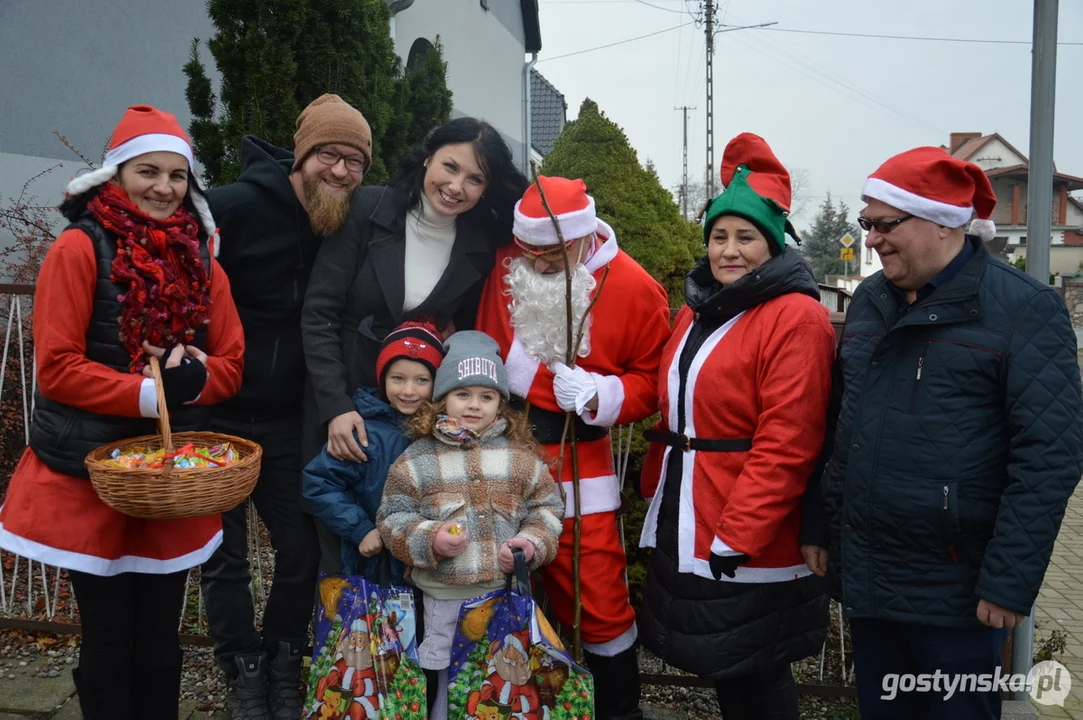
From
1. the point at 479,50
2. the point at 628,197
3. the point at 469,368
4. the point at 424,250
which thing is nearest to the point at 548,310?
the point at 469,368

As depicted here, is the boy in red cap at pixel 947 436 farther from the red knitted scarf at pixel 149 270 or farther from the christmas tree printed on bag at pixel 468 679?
the red knitted scarf at pixel 149 270

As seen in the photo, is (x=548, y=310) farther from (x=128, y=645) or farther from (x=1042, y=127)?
(x=1042, y=127)

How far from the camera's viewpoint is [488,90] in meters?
16.5

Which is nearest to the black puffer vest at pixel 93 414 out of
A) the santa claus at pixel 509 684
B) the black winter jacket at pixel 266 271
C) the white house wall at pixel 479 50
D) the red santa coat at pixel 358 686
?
the black winter jacket at pixel 266 271

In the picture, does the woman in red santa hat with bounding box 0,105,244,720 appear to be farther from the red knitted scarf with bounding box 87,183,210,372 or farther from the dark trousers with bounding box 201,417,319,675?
the dark trousers with bounding box 201,417,319,675

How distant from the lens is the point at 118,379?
2307 mm

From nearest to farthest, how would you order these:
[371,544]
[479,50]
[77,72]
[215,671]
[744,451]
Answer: [744,451]
[371,544]
[215,671]
[77,72]
[479,50]

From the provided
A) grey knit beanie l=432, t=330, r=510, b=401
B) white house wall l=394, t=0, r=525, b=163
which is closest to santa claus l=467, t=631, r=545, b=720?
grey knit beanie l=432, t=330, r=510, b=401

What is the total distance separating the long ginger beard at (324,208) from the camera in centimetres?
285

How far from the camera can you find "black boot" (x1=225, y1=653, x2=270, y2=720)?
306 cm

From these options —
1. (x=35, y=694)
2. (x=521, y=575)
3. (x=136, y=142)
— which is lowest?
(x=35, y=694)

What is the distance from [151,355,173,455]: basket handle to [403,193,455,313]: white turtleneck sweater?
2.84 ft

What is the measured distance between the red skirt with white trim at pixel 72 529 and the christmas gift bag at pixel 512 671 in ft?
3.21

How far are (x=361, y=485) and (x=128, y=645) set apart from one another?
0.85 metres
